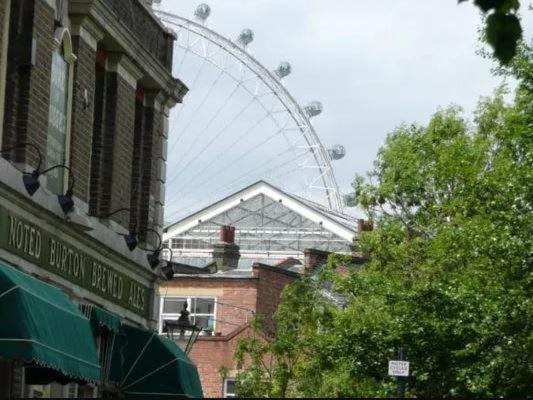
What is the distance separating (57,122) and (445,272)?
47.1 ft

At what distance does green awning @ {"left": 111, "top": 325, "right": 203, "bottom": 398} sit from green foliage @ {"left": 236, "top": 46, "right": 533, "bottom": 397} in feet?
21.3

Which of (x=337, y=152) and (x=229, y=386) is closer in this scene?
(x=229, y=386)

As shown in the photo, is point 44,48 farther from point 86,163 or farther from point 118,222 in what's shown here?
point 118,222

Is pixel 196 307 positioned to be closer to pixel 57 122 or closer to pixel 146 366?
pixel 146 366

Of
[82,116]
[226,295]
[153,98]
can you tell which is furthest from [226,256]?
[82,116]

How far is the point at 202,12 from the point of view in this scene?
96.7 metres

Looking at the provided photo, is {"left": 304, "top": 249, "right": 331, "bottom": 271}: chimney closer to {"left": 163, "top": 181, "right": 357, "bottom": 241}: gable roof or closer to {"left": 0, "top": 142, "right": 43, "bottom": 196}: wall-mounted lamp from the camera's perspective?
{"left": 163, "top": 181, "right": 357, "bottom": 241}: gable roof

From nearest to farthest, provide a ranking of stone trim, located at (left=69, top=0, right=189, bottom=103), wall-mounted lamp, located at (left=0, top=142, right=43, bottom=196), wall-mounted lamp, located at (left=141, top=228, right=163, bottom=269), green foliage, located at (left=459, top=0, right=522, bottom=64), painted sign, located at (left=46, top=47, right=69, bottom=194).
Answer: green foliage, located at (left=459, top=0, right=522, bottom=64), wall-mounted lamp, located at (left=0, top=142, right=43, bottom=196), painted sign, located at (left=46, top=47, right=69, bottom=194), stone trim, located at (left=69, top=0, right=189, bottom=103), wall-mounted lamp, located at (left=141, top=228, right=163, bottom=269)

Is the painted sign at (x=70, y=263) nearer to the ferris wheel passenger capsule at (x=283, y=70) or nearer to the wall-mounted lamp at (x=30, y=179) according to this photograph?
the wall-mounted lamp at (x=30, y=179)

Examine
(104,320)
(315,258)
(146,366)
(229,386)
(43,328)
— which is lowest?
(146,366)

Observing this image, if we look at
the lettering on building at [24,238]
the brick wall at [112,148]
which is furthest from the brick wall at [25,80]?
the brick wall at [112,148]

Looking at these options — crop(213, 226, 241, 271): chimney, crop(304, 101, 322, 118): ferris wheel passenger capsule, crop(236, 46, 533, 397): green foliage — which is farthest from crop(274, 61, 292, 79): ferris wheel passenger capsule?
crop(236, 46, 533, 397): green foliage

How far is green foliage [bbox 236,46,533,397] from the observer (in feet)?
95.8

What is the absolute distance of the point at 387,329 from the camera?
32844 millimetres
